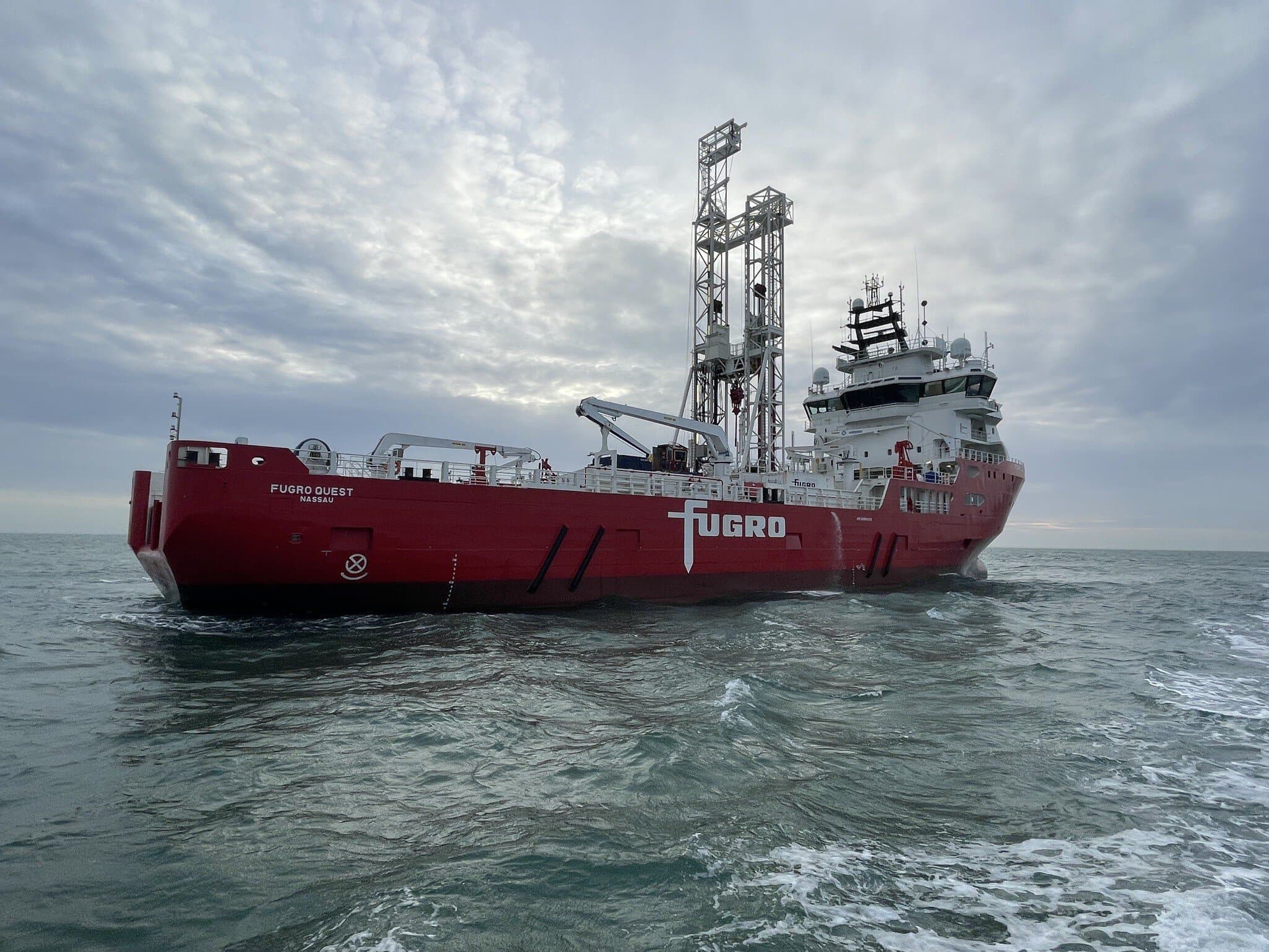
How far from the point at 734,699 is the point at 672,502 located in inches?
466

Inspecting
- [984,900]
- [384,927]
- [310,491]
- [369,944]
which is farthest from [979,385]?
[369,944]

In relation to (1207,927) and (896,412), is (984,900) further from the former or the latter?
(896,412)

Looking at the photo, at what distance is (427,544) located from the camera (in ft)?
53.1

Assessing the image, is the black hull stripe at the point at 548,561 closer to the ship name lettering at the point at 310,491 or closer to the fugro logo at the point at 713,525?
the fugro logo at the point at 713,525

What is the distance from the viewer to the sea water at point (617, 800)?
4.05m

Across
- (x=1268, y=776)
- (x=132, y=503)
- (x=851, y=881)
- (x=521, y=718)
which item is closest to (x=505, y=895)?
(x=851, y=881)

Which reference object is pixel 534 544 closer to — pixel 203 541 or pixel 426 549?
pixel 426 549

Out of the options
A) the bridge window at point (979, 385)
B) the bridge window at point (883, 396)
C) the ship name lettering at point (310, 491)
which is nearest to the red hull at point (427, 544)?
the ship name lettering at point (310, 491)

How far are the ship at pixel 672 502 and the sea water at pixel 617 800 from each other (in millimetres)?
2791

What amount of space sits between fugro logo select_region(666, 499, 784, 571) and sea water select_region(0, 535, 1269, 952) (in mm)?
8294

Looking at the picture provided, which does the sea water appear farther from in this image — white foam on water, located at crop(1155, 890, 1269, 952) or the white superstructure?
the white superstructure

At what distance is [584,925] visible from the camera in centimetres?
393

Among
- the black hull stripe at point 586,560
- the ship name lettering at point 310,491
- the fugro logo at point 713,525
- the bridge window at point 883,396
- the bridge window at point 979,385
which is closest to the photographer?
the ship name lettering at point 310,491

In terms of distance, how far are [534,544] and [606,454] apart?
5.02 meters
